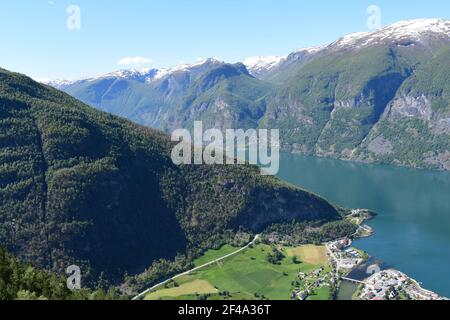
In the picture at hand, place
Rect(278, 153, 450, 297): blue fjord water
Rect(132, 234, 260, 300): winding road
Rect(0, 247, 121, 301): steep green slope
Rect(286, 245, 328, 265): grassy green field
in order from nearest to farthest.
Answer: Rect(0, 247, 121, 301): steep green slope < Rect(132, 234, 260, 300): winding road < Rect(278, 153, 450, 297): blue fjord water < Rect(286, 245, 328, 265): grassy green field

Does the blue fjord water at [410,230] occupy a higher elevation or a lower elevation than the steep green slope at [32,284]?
lower

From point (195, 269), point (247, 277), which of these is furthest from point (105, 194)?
point (247, 277)

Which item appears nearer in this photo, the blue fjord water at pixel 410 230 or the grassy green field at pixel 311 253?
the blue fjord water at pixel 410 230

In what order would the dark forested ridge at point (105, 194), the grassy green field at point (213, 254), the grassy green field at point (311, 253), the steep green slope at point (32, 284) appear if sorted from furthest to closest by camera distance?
1. the grassy green field at point (311, 253)
2. the grassy green field at point (213, 254)
3. the dark forested ridge at point (105, 194)
4. the steep green slope at point (32, 284)

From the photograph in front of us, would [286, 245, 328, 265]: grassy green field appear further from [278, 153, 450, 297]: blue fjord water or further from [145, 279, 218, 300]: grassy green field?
[145, 279, 218, 300]: grassy green field

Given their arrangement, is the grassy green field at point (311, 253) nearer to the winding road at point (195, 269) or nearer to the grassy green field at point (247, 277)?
the grassy green field at point (247, 277)

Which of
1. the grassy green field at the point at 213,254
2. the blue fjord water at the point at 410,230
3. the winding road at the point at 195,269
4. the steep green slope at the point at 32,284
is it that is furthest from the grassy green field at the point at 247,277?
the steep green slope at the point at 32,284

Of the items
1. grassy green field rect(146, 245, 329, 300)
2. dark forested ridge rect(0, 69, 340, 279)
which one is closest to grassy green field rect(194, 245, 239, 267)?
grassy green field rect(146, 245, 329, 300)
